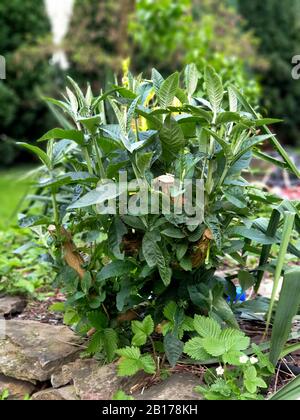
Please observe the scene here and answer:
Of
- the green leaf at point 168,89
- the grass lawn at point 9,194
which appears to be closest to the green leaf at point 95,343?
the green leaf at point 168,89

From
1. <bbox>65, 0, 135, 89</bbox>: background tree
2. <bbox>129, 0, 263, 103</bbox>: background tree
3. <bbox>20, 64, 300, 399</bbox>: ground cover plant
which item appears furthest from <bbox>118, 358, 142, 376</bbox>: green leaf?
<bbox>65, 0, 135, 89</bbox>: background tree

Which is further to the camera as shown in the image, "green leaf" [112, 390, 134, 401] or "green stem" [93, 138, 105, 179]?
"green stem" [93, 138, 105, 179]

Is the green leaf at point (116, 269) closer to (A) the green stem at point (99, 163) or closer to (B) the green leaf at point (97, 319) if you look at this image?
(B) the green leaf at point (97, 319)

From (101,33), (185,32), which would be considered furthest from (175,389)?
(101,33)

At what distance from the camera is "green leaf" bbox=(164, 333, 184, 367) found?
1.56 m

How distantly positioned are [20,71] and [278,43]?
610 cm

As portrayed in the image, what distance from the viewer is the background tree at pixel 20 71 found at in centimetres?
947

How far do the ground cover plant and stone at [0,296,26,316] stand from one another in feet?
1.59

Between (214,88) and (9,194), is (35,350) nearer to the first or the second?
(214,88)

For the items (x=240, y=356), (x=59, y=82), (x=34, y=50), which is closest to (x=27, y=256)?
(x=240, y=356)

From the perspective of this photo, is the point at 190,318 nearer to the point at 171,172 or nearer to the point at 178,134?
the point at 171,172

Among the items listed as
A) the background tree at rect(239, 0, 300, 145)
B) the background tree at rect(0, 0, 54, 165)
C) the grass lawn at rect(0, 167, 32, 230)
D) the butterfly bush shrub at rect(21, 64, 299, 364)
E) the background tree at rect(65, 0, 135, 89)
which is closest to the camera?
the butterfly bush shrub at rect(21, 64, 299, 364)

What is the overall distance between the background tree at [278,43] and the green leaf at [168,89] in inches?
435

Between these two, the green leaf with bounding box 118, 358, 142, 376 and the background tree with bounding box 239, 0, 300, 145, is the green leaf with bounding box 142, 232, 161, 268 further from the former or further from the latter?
the background tree with bounding box 239, 0, 300, 145
